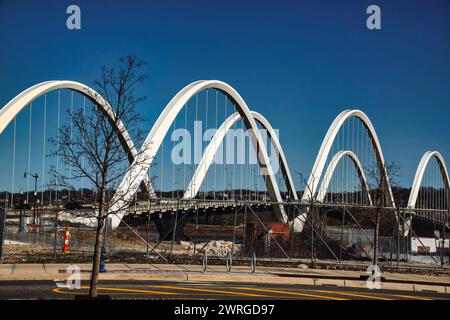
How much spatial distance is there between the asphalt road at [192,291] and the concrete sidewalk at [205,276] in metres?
0.84

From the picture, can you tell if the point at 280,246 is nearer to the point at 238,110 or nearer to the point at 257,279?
the point at 257,279

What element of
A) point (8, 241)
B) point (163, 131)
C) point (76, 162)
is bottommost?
point (8, 241)

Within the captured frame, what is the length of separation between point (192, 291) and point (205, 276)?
3.25 m

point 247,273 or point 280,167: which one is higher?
point 280,167

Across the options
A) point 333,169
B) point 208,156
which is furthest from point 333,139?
point 208,156

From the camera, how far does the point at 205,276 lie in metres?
16.1

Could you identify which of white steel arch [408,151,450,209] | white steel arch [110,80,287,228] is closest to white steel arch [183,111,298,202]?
white steel arch [110,80,287,228]

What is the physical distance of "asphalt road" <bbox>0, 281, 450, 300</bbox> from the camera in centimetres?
1172

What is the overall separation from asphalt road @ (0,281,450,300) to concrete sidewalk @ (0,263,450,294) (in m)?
0.84

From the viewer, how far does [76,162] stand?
430 inches

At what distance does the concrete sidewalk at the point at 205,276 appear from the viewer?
15.3 meters
